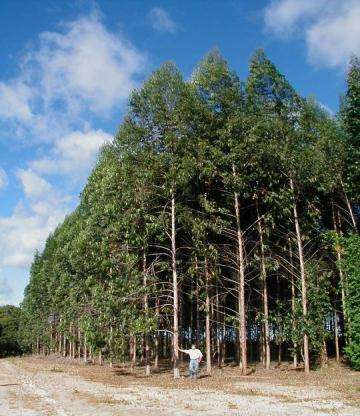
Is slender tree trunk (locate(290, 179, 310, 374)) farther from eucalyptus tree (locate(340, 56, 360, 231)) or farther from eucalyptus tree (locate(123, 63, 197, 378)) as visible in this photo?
eucalyptus tree (locate(123, 63, 197, 378))

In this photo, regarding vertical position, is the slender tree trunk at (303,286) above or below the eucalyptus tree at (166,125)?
below

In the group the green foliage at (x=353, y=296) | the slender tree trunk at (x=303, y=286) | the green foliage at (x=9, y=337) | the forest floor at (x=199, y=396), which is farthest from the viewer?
the green foliage at (x=9, y=337)

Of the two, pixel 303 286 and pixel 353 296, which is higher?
pixel 303 286

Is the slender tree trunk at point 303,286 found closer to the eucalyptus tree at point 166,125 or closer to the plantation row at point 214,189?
the plantation row at point 214,189

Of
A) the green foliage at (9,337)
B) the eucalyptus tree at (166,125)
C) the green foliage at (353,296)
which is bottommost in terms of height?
the green foliage at (9,337)

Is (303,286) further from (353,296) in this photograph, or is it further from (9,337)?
(9,337)

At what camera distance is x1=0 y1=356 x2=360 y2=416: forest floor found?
14.7 metres

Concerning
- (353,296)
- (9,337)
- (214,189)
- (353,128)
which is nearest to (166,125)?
(214,189)

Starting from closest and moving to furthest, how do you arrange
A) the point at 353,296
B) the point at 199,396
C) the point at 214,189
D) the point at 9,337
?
1. the point at 199,396
2. the point at 353,296
3. the point at 214,189
4. the point at 9,337

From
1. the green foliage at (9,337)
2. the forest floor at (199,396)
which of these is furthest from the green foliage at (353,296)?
the green foliage at (9,337)

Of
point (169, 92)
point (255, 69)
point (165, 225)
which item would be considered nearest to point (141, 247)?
point (165, 225)

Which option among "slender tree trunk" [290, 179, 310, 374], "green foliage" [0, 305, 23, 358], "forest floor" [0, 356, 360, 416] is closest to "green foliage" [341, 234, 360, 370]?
"forest floor" [0, 356, 360, 416]

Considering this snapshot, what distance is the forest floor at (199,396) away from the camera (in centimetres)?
1468

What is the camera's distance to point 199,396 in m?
18.5
